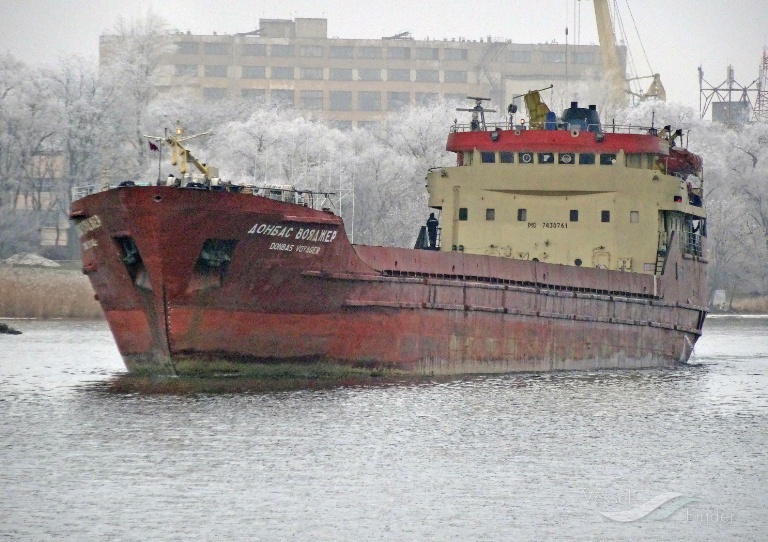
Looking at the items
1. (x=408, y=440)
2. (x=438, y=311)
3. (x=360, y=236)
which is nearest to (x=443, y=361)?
(x=438, y=311)

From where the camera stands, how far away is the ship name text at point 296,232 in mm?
33438

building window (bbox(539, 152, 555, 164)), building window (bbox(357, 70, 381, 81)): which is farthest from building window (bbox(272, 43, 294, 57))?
building window (bbox(539, 152, 555, 164))

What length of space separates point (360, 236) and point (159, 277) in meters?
57.6

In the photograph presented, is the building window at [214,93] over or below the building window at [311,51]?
below

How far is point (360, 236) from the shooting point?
90.7 meters

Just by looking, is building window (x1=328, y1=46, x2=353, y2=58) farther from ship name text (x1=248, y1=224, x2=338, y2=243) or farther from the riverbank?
ship name text (x1=248, y1=224, x2=338, y2=243)

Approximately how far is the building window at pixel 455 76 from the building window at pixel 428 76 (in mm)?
964

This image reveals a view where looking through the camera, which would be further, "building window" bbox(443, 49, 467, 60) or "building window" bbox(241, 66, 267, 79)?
"building window" bbox(443, 49, 467, 60)

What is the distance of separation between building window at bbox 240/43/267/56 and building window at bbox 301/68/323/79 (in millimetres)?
4448

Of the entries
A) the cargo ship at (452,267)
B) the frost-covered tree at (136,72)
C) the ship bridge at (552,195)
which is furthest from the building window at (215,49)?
the ship bridge at (552,195)

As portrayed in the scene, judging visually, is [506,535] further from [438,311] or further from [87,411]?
[438,311]

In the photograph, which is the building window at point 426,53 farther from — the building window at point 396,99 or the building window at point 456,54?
the building window at point 396,99

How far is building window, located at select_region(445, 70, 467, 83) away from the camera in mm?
159375

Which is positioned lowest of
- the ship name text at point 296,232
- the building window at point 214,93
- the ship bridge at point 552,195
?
the ship name text at point 296,232
